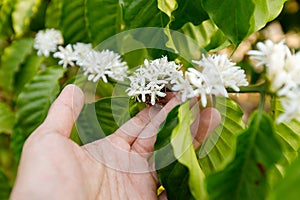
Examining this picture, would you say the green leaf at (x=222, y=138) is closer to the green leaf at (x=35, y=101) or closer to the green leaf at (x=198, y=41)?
the green leaf at (x=198, y=41)

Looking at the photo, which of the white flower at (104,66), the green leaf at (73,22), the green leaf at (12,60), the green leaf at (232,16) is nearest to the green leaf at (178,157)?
the green leaf at (232,16)

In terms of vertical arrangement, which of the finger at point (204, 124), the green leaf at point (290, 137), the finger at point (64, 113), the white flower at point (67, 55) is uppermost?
the white flower at point (67, 55)

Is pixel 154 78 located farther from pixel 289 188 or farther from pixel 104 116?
pixel 289 188

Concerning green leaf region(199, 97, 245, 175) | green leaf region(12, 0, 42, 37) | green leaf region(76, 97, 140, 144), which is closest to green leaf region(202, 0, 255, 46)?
green leaf region(199, 97, 245, 175)

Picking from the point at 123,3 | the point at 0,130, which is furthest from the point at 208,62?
the point at 0,130

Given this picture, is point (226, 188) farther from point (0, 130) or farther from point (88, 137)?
point (0, 130)

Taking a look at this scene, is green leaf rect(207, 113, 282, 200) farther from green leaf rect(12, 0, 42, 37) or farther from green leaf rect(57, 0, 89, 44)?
green leaf rect(12, 0, 42, 37)
